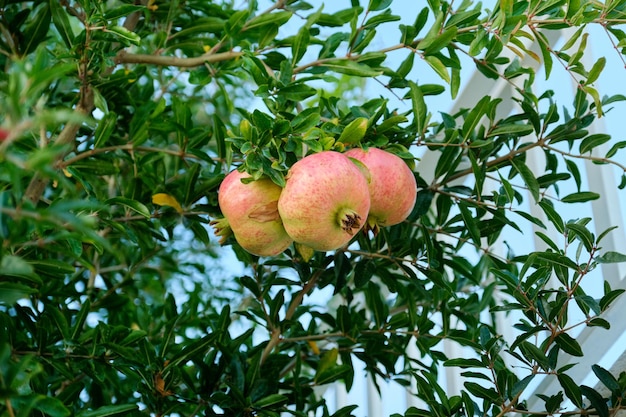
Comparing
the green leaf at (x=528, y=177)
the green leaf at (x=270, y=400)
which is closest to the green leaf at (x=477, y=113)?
the green leaf at (x=528, y=177)

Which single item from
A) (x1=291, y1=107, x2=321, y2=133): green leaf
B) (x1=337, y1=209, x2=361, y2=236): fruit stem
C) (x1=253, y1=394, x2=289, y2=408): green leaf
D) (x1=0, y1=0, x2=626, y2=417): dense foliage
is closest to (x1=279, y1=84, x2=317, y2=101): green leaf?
(x1=0, y1=0, x2=626, y2=417): dense foliage

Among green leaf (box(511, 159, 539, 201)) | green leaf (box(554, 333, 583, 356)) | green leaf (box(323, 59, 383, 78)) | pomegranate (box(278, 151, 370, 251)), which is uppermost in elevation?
green leaf (box(323, 59, 383, 78))

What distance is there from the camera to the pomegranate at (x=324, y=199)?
1000mm

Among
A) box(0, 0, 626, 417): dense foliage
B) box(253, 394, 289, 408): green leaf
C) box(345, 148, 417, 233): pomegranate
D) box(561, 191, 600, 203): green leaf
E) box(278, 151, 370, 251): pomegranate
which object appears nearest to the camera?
box(278, 151, 370, 251): pomegranate

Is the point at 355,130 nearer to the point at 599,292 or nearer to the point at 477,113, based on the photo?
the point at 477,113

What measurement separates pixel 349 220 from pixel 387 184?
119 millimetres

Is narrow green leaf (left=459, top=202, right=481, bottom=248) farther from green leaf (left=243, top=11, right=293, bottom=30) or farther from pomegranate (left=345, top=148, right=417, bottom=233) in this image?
green leaf (left=243, top=11, right=293, bottom=30)

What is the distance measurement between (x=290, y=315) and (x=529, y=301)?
58 cm

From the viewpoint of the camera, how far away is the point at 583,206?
1.74 m

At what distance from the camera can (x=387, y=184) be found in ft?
3.63

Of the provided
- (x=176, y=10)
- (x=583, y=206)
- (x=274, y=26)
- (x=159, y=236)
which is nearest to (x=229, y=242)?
(x=159, y=236)

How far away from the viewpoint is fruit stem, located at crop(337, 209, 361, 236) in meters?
1.01

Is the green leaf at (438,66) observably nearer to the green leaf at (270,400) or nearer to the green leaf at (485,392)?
the green leaf at (485,392)

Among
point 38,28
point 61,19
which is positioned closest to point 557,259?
point 61,19
